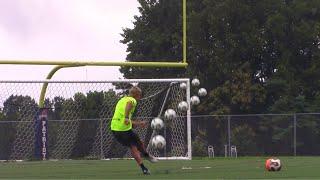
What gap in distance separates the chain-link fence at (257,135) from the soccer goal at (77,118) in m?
4.55

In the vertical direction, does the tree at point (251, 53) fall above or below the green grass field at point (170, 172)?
above

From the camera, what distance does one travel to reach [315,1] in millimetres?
45375

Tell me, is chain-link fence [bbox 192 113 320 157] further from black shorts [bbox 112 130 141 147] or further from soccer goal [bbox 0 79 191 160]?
black shorts [bbox 112 130 141 147]

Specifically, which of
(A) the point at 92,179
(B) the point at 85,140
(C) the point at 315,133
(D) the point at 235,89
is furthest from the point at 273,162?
(D) the point at 235,89

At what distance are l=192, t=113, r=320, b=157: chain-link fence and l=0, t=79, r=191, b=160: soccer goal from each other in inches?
179

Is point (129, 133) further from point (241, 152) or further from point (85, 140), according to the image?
point (241, 152)

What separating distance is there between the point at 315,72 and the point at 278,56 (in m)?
2.48

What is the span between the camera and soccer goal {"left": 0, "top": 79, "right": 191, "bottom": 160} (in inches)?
1030

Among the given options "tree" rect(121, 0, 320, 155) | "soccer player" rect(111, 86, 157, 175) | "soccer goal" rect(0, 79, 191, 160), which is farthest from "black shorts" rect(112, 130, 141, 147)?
"tree" rect(121, 0, 320, 155)

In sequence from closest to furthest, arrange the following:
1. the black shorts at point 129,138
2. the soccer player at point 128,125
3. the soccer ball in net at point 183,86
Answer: the soccer player at point 128,125, the black shorts at point 129,138, the soccer ball in net at point 183,86

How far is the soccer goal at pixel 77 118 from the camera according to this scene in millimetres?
26156

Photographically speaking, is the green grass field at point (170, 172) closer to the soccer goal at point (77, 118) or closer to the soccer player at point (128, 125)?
the soccer player at point (128, 125)

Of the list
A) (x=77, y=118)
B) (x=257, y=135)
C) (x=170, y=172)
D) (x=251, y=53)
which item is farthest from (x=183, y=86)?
(x=251, y=53)

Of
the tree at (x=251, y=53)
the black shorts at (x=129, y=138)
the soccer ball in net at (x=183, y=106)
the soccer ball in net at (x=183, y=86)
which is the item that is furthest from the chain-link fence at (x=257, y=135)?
the black shorts at (x=129, y=138)
